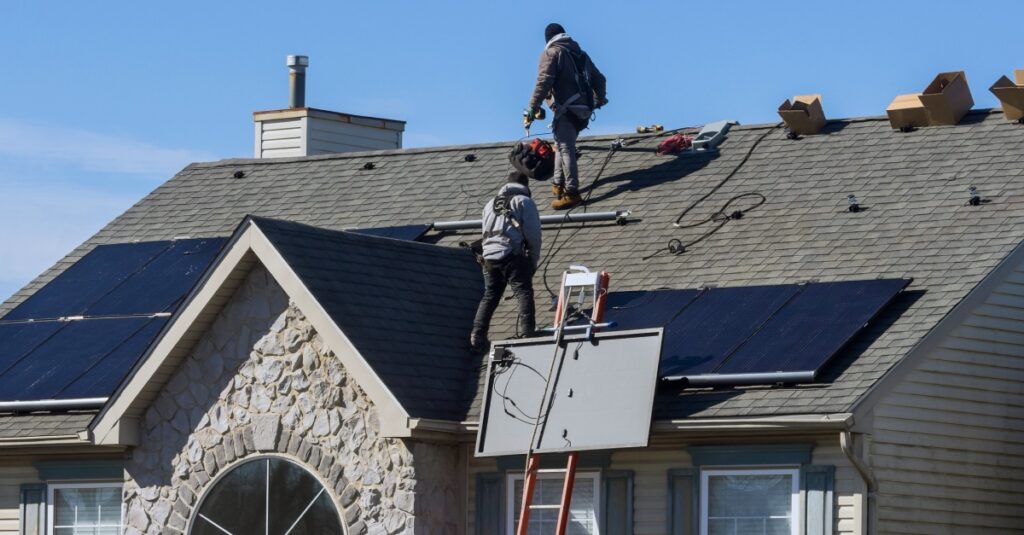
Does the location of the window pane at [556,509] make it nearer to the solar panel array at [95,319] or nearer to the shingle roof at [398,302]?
the shingle roof at [398,302]

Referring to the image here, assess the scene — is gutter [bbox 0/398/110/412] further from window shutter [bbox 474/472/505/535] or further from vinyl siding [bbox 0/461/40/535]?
window shutter [bbox 474/472/505/535]

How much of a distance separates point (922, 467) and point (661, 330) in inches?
101

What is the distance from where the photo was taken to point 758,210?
2073cm

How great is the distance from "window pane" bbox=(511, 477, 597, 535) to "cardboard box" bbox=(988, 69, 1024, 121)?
641cm

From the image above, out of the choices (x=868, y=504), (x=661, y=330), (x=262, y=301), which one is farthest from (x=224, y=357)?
(x=868, y=504)

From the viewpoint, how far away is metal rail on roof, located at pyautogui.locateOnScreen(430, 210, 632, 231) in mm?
21469

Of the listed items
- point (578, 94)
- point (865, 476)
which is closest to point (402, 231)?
point (578, 94)

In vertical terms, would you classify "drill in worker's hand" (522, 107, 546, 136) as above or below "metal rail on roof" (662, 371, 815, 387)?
above

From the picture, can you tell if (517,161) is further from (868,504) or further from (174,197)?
(868,504)

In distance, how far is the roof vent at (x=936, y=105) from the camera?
2142cm

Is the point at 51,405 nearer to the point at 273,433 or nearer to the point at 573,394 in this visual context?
the point at 273,433

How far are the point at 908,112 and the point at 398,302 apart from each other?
20.2ft

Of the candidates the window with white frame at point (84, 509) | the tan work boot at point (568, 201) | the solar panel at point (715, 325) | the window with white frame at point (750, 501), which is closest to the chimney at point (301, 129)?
the tan work boot at point (568, 201)

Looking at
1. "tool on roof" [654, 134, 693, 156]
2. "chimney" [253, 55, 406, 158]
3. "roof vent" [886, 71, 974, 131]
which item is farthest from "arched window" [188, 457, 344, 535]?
"chimney" [253, 55, 406, 158]
